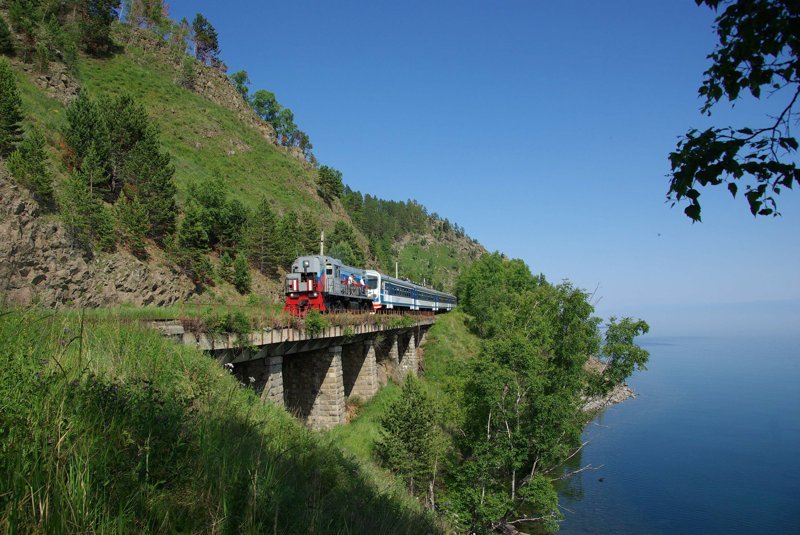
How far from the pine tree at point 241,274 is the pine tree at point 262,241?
455cm

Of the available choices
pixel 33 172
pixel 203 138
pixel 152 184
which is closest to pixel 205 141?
pixel 203 138

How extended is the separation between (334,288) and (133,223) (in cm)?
1355

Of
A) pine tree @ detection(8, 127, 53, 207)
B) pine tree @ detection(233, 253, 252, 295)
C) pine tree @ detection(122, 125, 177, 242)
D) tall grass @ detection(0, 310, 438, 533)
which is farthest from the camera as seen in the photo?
pine tree @ detection(233, 253, 252, 295)

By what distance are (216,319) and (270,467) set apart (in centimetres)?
1014

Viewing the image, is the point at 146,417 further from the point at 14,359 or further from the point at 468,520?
the point at 468,520

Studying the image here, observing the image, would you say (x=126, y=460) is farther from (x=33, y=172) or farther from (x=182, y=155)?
(x=182, y=155)

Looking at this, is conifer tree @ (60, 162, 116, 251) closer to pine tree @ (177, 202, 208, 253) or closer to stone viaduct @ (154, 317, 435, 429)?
pine tree @ (177, 202, 208, 253)

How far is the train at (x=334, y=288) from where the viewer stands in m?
26.4

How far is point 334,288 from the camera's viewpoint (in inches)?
1100

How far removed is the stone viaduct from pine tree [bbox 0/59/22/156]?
18141 millimetres

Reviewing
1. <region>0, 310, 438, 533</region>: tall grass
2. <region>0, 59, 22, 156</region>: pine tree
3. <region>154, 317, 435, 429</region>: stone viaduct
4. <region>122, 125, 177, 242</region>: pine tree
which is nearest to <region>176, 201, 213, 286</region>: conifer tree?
<region>122, 125, 177, 242</region>: pine tree

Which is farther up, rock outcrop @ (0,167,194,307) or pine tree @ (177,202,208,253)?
pine tree @ (177,202,208,253)

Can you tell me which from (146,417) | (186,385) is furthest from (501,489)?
(146,417)

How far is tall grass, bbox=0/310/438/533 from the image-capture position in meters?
2.59
